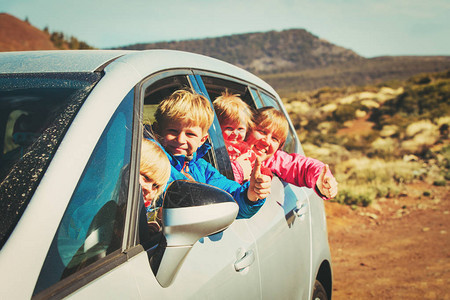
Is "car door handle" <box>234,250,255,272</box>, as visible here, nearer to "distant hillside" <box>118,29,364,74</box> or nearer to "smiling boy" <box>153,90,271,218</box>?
"smiling boy" <box>153,90,271,218</box>

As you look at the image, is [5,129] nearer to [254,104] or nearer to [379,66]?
[254,104]

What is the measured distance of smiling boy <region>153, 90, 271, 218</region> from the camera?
1.85m

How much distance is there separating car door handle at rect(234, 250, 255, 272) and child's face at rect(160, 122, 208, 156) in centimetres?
58

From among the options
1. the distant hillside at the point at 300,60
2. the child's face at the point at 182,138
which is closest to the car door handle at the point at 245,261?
the child's face at the point at 182,138

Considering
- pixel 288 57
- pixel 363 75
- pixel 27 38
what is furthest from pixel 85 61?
pixel 288 57

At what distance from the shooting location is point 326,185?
7.06ft

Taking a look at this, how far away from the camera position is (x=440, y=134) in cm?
1861

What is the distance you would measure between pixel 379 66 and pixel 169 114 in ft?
276

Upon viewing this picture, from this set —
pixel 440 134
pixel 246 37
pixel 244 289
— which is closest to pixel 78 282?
pixel 244 289

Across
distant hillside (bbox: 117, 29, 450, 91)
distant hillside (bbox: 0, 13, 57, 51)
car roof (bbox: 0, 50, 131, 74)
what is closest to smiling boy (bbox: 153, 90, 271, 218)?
car roof (bbox: 0, 50, 131, 74)

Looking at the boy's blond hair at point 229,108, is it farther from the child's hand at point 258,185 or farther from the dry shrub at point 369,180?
the dry shrub at point 369,180

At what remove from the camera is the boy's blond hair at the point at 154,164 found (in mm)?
1482

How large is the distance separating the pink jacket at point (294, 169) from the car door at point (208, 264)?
710mm

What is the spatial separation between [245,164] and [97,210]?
1.54 meters
